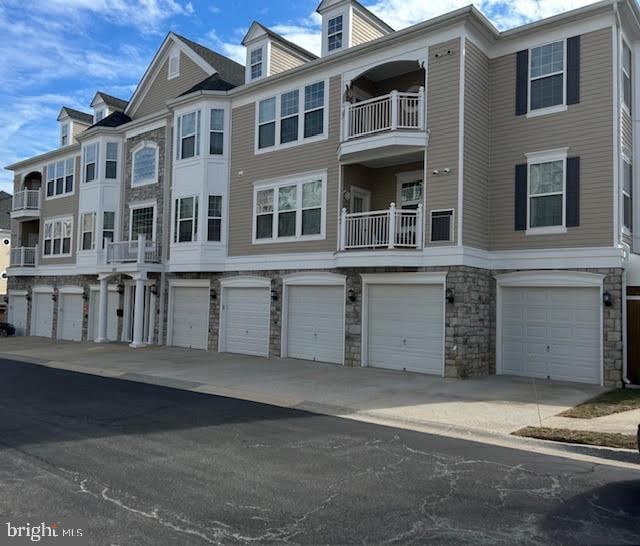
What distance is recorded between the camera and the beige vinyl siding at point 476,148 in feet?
48.3

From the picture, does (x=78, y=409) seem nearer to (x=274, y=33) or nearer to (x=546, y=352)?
(x=546, y=352)

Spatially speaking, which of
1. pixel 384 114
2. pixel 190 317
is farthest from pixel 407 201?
pixel 190 317

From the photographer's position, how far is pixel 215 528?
477 centimetres

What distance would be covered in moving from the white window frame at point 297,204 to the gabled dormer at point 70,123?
636 inches

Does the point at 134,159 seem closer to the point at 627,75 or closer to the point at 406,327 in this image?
the point at 406,327

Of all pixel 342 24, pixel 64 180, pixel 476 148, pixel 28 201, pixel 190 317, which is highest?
pixel 342 24

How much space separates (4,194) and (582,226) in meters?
45.1

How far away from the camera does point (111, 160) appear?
25125mm

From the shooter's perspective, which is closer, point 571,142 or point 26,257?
point 571,142

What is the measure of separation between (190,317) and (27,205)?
15.2 m

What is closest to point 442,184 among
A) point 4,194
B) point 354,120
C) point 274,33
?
point 354,120

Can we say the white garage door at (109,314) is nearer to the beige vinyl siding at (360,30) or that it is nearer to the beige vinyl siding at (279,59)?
the beige vinyl siding at (279,59)

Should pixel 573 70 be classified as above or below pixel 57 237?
above

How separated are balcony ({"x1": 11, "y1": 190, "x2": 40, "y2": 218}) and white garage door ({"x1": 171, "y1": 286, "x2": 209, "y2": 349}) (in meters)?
13.1
